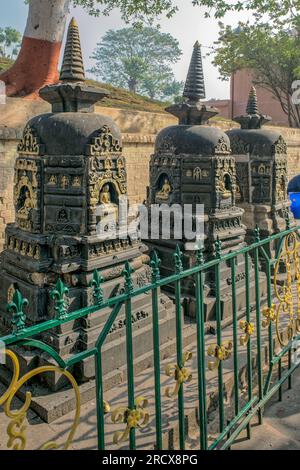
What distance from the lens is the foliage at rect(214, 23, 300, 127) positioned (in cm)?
1636

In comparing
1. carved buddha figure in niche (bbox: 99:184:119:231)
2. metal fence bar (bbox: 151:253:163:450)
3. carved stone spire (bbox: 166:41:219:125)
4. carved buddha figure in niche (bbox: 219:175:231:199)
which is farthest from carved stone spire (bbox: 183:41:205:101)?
metal fence bar (bbox: 151:253:163:450)

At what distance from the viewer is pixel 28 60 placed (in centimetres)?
762

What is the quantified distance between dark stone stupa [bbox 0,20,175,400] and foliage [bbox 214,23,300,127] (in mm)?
13829

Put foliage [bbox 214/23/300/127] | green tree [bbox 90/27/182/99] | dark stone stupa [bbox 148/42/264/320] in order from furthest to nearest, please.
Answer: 1. green tree [bbox 90/27/182/99]
2. foliage [bbox 214/23/300/127]
3. dark stone stupa [bbox 148/42/264/320]

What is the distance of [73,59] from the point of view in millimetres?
4336

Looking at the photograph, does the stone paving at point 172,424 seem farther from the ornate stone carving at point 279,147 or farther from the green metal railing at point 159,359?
the ornate stone carving at point 279,147

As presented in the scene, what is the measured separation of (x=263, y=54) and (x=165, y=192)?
14.0m

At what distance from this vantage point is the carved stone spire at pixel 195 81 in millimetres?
6000

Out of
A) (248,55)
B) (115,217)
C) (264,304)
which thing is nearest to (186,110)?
(115,217)

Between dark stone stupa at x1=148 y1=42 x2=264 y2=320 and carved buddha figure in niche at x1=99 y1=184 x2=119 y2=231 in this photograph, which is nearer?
carved buddha figure in niche at x1=99 y1=184 x2=119 y2=231

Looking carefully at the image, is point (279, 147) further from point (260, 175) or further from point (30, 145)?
point (30, 145)

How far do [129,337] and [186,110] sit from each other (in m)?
4.45

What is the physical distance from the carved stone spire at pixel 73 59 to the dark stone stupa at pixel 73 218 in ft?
0.04

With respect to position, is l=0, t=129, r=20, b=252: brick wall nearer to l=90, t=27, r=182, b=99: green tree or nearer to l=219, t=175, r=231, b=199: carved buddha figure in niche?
l=219, t=175, r=231, b=199: carved buddha figure in niche
